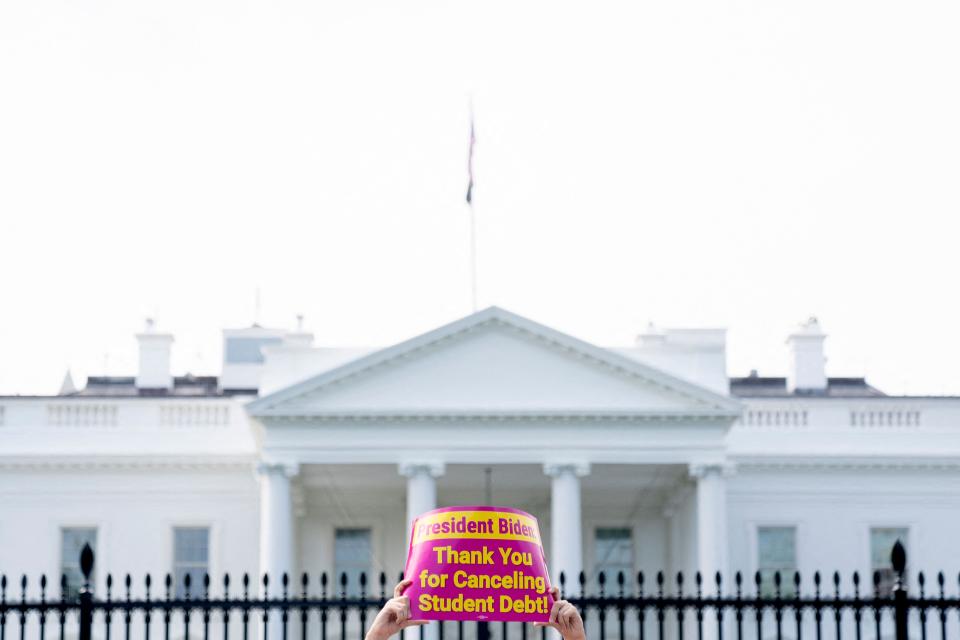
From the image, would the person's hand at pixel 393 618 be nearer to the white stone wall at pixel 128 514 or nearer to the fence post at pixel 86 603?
the fence post at pixel 86 603

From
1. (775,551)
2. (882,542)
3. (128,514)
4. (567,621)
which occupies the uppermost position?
(128,514)

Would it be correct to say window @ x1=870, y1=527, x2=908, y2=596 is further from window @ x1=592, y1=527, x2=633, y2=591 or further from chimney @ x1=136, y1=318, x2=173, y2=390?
chimney @ x1=136, y1=318, x2=173, y2=390

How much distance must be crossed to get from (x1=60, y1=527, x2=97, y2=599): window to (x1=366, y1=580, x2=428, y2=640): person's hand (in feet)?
125

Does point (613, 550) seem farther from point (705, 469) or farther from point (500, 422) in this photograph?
point (500, 422)

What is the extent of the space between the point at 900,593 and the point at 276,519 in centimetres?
2952

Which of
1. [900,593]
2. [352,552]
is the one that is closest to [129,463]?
[352,552]

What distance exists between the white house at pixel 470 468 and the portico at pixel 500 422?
0.05 m

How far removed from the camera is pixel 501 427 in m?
42.3

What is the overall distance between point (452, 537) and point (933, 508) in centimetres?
3926

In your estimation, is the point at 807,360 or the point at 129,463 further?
the point at 807,360

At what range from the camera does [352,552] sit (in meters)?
46.9

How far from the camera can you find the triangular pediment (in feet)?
136

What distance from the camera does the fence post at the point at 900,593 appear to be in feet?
41.4

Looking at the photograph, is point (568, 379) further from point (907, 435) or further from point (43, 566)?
point (43, 566)
